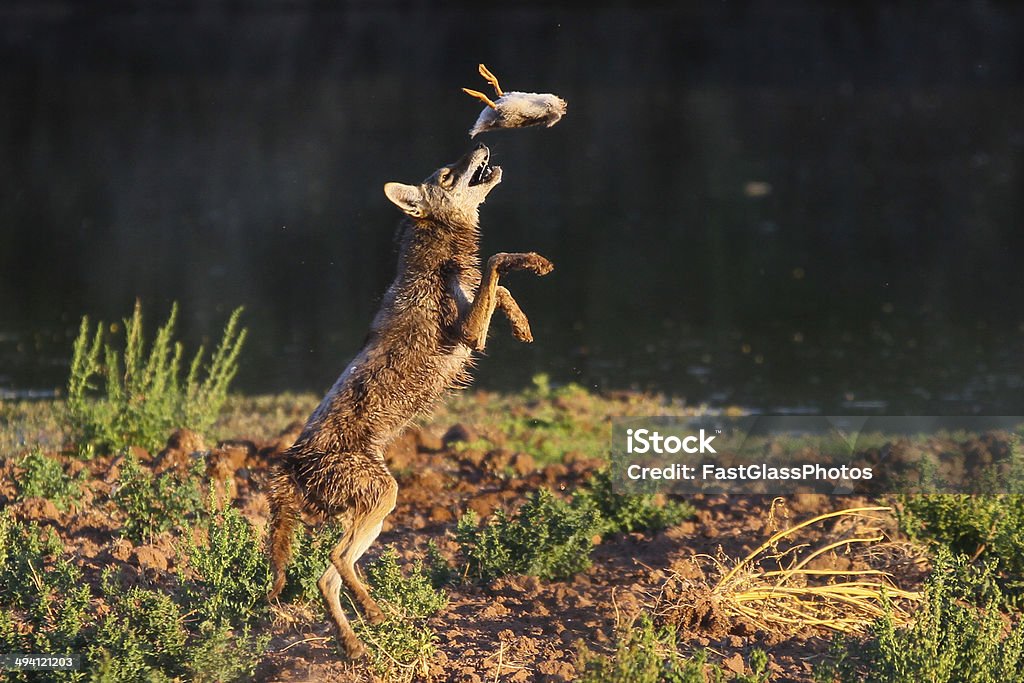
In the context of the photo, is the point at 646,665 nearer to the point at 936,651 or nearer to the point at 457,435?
the point at 936,651

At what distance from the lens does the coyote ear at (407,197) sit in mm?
5336

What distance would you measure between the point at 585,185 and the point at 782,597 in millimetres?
11782

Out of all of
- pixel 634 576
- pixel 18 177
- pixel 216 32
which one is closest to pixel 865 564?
pixel 634 576

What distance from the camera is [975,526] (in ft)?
19.0

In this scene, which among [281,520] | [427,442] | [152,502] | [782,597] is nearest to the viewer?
[281,520]

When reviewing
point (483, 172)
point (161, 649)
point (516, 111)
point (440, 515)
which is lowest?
point (161, 649)

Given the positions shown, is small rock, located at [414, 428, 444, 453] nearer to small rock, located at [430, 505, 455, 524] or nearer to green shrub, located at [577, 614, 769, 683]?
small rock, located at [430, 505, 455, 524]

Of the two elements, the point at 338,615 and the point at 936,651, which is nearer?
the point at 936,651

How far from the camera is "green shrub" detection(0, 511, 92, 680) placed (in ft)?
16.1

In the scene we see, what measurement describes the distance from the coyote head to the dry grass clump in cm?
170

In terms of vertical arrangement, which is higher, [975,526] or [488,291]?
[488,291]

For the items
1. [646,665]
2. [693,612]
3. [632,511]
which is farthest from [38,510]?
[646,665]

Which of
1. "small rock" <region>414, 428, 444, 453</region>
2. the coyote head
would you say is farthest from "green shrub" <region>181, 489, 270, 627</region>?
"small rock" <region>414, 428, 444, 453</region>

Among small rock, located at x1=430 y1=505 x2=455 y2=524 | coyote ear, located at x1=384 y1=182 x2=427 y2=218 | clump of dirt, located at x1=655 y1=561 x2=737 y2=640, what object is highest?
coyote ear, located at x1=384 y1=182 x2=427 y2=218
